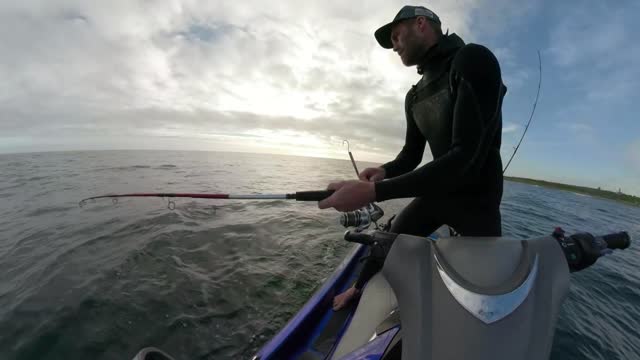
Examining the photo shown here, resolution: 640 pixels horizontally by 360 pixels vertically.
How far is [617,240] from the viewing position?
6.05 ft

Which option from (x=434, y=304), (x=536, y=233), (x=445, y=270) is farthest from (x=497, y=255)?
(x=536, y=233)

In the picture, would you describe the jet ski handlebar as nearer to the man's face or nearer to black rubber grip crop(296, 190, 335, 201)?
black rubber grip crop(296, 190, 335, 201)

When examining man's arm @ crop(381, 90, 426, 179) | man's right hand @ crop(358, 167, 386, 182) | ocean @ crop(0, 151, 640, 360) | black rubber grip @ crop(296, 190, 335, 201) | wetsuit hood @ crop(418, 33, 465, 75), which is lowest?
ocean @ crop(0, 151, 640, 360)

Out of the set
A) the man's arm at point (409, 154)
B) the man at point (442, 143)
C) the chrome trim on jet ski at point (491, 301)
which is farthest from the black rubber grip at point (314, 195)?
the man's arm at point (409, 154)

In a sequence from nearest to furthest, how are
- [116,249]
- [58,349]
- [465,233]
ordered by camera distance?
[465,233] → [58,349] → [116,249]

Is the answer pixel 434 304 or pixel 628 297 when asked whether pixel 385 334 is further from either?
pixel 628 297

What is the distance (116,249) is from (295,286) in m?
5.23

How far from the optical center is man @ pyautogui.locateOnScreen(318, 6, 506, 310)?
1.81 metres

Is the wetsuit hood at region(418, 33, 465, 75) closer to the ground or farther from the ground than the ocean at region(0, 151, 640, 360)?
farther from the ground

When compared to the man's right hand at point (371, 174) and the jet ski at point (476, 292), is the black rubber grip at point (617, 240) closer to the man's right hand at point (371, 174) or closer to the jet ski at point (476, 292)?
the jet ski at point (476, 292)

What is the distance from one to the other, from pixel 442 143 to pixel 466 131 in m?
0.92

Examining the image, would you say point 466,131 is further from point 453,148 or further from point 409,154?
point 409,154

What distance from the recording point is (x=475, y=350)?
1175mm

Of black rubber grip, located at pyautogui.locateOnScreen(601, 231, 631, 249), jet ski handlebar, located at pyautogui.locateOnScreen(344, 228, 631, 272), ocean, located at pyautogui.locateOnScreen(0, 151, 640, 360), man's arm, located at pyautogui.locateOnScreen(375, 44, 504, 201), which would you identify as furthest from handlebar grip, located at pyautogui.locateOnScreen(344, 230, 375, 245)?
ocean, located at pyautogui.locateOnScreen(0, 151, 640, 360)
